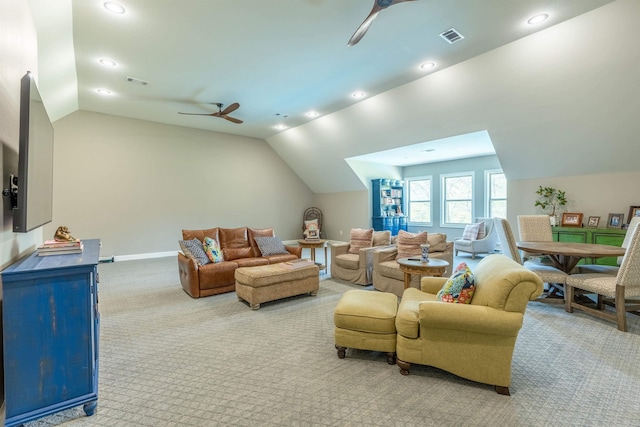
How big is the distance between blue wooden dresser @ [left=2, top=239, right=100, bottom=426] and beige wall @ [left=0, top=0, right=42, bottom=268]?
0.34 metres

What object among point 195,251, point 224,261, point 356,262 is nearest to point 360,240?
point 356,262

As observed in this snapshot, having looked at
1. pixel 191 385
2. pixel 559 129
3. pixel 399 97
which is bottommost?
pixel 191 385

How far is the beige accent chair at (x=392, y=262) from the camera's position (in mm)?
4227

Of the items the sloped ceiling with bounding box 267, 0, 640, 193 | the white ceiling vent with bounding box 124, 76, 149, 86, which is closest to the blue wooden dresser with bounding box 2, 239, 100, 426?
the white ceiling vent with bounding box 124, 76, 149, 86

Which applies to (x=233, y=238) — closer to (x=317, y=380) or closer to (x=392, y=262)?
(x=392, y=262)

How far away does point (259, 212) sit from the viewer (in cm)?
939

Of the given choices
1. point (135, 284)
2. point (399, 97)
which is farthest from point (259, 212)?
point (399, 97)

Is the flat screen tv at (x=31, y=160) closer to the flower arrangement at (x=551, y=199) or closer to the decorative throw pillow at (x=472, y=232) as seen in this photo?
the flower arrangement at (x=551, y=199)

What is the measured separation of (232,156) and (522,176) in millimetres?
7406

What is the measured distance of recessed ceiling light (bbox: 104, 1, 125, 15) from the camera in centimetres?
312

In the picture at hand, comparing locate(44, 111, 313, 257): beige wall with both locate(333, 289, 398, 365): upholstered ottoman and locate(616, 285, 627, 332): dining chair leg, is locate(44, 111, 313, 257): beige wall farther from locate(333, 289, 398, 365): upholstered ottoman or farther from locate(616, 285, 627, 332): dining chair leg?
locate(616, 285, 627, 332): dining chair leg

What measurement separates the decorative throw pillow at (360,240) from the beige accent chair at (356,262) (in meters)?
0.07

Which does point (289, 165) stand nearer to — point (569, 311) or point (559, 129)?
point (559, 129)

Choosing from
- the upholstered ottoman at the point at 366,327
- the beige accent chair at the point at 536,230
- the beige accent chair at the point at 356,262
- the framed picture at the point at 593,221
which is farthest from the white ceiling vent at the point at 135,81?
the framed picture at the point at 593,221
